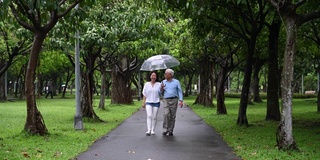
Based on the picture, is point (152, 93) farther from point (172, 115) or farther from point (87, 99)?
point (87, 99)

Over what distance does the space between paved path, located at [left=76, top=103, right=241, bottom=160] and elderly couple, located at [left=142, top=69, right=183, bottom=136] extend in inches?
13.1

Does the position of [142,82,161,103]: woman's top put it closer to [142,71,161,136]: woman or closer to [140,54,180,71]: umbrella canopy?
[142,71,161,136]: woman

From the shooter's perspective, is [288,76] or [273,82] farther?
[273,82]

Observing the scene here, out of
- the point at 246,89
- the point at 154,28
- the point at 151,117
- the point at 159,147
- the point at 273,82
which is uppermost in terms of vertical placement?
the point at 154,28

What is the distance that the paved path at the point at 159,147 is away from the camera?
7.77 m

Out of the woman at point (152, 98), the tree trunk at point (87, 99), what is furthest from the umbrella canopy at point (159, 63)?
the tree trunk at point (87, 99)

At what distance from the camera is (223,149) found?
28.5ft

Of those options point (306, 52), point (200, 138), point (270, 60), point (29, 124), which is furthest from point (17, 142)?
point (306, 52)

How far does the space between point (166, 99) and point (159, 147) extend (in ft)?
8.41

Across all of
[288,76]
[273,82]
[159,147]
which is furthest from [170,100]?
[273,82]

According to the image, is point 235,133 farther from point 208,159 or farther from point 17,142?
point 17,142

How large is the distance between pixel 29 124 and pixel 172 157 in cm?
445

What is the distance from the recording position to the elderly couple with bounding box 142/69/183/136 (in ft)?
36.7

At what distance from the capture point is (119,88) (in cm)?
3031
